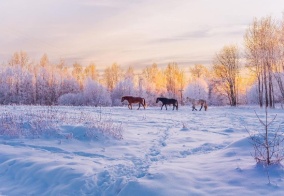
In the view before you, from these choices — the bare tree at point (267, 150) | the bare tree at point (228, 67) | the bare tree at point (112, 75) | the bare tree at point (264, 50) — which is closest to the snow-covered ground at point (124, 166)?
the bare tree at point (267, 150)

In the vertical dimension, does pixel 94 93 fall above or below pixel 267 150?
Answer: above

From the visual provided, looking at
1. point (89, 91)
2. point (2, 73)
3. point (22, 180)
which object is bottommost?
point (22, 180)

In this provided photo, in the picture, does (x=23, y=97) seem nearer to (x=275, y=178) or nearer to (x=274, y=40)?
(x=274, y=40)

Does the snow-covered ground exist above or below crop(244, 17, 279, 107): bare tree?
below

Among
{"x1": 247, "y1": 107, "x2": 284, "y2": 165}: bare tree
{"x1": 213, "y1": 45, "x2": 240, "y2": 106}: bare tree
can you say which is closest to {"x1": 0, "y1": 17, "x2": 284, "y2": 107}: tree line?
{"x1": 213, "y1": 45, "x2": 240, "y2": 106}: bare tree

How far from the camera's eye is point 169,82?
84.2 metres

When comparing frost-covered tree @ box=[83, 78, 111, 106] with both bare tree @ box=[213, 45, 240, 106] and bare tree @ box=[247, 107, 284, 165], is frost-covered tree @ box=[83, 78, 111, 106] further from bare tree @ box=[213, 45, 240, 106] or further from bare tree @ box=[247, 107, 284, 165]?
bare tree @ box=[247, 107, 284, 165]

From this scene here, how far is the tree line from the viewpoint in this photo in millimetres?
37594

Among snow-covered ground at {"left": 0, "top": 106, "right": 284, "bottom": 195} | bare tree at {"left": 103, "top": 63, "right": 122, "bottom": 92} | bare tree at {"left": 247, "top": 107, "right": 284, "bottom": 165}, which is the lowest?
snow-covered ground at {"left": 0, "top": 106, "right": 284, "bottom": 195}

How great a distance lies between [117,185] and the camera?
581 centimetres

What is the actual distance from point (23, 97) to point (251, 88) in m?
48.6

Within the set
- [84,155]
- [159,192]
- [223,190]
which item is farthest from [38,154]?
[223,190]

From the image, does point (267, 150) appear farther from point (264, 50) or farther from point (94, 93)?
point (94, 93)

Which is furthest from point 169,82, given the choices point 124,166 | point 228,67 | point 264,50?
point 124,166
